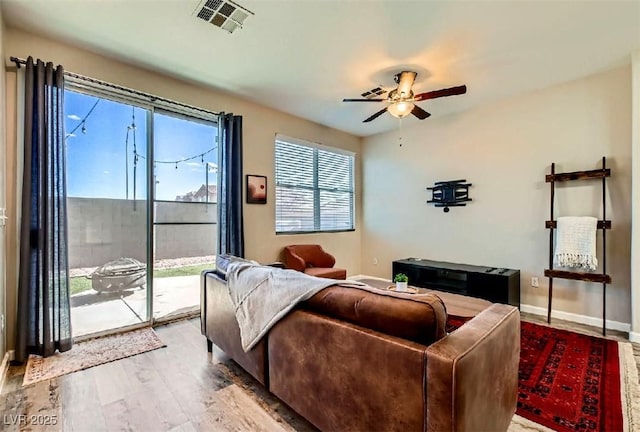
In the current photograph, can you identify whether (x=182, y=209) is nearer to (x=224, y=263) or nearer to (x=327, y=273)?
(x=224, y=263)

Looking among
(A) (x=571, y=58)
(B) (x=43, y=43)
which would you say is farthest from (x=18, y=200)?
(A) (x=571, y=58)

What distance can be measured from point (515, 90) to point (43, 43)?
5.02 meters

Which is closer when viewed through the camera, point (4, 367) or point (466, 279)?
point (4, 367)

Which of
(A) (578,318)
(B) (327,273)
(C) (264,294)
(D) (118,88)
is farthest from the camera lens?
(B) (327,273)

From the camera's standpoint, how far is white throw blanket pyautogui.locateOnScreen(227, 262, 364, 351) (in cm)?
170

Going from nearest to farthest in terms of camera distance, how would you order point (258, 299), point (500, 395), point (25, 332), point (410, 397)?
1. point (410, 397)
2. point (500, 395)
3. point (258, 299)
4. point (25, 332)

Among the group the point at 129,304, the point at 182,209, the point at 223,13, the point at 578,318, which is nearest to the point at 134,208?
the point at 182,209

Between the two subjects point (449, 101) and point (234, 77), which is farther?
point (449, 101)

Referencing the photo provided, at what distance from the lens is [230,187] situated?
149 inches

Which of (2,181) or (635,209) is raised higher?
(2,181)

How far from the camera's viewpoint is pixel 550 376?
7.43ft

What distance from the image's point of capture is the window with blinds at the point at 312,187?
15.6 feet

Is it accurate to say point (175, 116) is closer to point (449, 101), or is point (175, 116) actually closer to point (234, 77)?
point (234, 77)

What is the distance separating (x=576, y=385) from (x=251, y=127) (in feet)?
14.0
